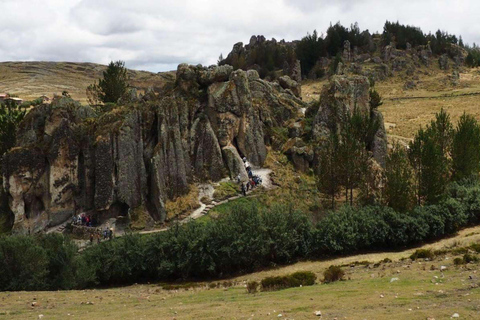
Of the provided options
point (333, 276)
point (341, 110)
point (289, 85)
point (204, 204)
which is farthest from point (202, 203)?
point (289, 85)

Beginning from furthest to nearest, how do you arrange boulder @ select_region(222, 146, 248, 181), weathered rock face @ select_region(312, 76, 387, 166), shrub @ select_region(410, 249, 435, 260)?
1. weathered rock face @ select_region(312, 76, 387, 166)
2. boulder @ select_region(222, 146, 248, 181)
3. shrub @ select_region(410, 249, 435, 260)

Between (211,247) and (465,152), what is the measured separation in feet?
121

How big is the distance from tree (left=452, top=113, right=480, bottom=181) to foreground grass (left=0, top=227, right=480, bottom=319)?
88.8ft

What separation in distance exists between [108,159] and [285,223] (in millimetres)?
21086

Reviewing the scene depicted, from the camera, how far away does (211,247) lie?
38.1 meters

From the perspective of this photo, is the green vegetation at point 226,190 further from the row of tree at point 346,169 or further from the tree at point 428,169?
the tree at point 428,169

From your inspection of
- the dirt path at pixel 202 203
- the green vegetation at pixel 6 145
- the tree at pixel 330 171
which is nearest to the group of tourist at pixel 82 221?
the dirt path at pixel 202 203

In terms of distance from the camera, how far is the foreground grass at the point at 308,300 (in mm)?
18812

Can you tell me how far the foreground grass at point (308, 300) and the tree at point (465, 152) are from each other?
27.1m

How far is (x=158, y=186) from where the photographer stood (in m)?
47.8

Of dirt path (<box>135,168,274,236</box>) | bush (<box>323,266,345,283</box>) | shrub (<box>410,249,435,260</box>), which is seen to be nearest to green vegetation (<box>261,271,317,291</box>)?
bush (<box>323,266,345,283</box>)

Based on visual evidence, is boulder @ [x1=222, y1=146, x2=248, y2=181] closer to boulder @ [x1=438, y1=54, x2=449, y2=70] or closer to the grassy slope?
the grassy slope

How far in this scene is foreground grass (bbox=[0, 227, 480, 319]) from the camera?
18.8 meters

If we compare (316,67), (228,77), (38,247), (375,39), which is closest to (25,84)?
(316,67)
